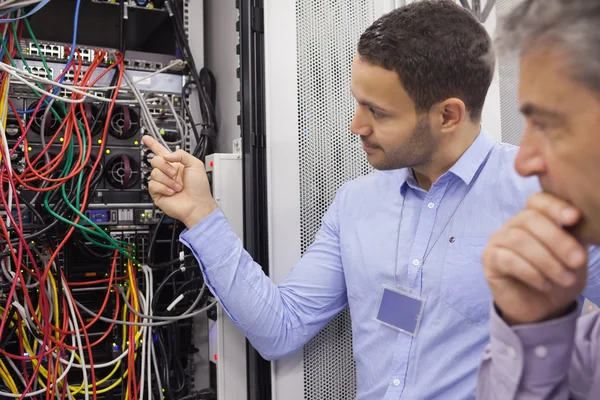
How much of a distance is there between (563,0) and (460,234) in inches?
29.9

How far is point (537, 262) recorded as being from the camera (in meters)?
0.58

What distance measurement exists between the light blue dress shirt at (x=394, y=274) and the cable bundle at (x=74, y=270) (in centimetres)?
31

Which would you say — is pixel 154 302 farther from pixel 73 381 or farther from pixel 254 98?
pixel 254 98

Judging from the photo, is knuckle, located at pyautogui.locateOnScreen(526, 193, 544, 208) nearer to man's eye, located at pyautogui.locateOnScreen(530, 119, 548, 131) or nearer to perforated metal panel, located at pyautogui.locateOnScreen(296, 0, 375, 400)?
man's eye, located at pyautogui.locateOnScreen(530, 119, 548, 131)

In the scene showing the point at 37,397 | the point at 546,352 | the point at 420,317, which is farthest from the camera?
the point at 37,397

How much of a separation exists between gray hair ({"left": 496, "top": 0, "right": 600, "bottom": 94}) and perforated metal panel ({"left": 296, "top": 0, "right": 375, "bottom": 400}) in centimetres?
90

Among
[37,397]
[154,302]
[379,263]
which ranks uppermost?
[379,263]

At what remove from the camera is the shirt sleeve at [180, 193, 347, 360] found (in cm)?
131

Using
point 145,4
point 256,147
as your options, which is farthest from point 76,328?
point 145,4

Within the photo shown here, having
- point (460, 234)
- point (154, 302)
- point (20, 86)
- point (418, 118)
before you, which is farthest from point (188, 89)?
point (460, 234)

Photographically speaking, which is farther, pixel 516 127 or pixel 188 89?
pixel 188 89

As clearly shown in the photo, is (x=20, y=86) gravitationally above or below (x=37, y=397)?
above

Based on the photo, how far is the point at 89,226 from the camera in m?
1.74

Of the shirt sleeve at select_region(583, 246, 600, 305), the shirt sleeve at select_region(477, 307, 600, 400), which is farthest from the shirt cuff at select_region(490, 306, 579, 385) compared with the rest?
the shirt sleeve at select_region(583, 246, 600, 305)
